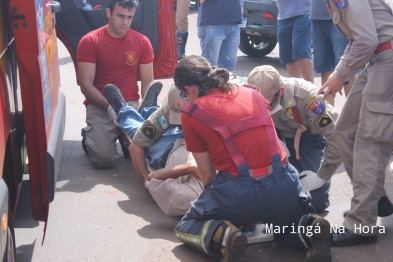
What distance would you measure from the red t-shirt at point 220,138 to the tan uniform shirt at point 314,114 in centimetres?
82

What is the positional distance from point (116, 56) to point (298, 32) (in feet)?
6.64

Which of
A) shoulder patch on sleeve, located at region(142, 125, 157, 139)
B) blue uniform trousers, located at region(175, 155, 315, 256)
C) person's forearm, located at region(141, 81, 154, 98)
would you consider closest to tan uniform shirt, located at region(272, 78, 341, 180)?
blue uniform trousers, located at region(175, 155, 315, 256)

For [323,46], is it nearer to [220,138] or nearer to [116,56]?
[116,56]

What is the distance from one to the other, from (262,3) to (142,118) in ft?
16.5

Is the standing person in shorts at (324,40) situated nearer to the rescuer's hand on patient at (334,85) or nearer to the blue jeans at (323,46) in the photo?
the blue jeans at (323,46)

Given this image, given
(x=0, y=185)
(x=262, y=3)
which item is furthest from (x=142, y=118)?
(x=262, y=3)

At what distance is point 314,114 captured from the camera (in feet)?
14.1

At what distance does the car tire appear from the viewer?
10727 millimetres

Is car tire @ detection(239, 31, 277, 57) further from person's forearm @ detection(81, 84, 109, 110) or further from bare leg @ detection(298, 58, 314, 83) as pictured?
person's forearm @ detection(81, 84, 109, 110)

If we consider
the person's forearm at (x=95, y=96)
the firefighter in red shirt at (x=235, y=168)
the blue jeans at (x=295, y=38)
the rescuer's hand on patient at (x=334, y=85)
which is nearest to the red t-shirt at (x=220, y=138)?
the firefighter in red shirt at (x=235, y=168)

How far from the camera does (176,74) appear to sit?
365 centimetres

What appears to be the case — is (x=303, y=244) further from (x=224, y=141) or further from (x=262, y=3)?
(x=262, y=3)

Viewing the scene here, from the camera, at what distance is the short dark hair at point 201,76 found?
3.59m

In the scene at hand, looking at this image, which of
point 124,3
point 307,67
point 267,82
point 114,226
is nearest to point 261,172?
point 267,82
